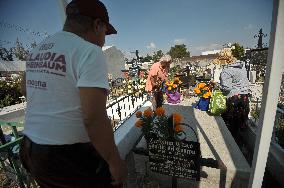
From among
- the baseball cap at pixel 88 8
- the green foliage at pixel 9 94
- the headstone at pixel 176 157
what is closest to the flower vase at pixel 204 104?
the headstone at pixel 176 157

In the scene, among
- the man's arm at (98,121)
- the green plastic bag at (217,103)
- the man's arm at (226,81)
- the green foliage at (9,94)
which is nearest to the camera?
the man's arm at (98,121)

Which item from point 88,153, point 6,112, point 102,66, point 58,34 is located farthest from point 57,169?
point 6,112

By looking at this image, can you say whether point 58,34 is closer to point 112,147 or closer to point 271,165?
point 112,147

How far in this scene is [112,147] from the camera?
1.42 m

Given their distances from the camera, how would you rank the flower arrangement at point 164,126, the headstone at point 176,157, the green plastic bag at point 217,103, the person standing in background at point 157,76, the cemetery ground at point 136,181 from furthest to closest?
the person standing in background at point 157,76, the green plastic bag at point 217,103, the cemetery ground at point 136,181, the flower arrangement at point 164,126, the headstone at point 176,157

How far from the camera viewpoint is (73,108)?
142cm

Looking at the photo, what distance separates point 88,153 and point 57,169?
8.3 inches

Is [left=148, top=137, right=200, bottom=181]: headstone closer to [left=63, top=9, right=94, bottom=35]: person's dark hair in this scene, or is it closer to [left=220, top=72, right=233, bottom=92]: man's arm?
[left=63, top=9, right=94, bottom=35]: person's dark hair

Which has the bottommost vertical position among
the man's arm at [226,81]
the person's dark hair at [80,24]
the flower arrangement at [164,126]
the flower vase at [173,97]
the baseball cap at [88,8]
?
the flower vase at [173,97]

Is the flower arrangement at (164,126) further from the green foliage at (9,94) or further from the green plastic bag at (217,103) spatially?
the green foliage at (9,94)

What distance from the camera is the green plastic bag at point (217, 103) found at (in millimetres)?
4410

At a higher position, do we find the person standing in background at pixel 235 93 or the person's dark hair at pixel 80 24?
the person's dark hair at pixel 80 24

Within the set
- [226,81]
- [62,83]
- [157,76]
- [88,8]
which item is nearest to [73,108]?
[62,83]

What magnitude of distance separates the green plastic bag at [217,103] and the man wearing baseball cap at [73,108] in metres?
3.27
